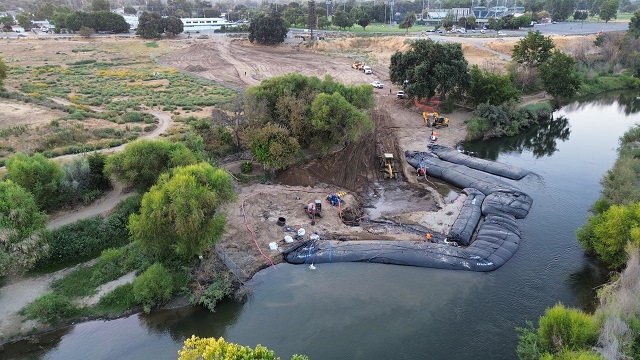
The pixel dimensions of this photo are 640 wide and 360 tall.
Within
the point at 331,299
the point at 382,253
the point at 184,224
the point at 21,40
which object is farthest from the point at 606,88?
the point at 21,40

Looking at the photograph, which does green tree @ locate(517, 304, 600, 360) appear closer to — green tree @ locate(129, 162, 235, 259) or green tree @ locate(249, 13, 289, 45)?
green tree @ locate(129, 162, 235, 259)

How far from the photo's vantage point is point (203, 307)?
2653 cm

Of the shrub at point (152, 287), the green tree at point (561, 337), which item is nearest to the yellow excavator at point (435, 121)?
the green tree at point (561, 337)

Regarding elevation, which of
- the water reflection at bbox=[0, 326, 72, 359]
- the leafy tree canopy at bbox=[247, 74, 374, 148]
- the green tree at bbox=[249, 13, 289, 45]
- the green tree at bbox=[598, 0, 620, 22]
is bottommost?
the water reflection at bbox=[0, 326, 72, 359]

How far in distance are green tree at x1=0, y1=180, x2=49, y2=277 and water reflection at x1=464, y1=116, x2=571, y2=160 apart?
43.1 meters

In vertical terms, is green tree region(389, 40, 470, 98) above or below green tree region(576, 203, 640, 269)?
above

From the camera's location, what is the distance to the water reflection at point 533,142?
51.1 metres

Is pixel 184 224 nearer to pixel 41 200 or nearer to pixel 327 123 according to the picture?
pixel 41 200

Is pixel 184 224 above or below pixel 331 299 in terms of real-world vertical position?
above

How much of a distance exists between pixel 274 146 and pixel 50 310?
2083 centimetres

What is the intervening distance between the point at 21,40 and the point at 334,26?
93.1 m

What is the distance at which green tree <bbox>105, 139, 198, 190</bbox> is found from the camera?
3331 centimetres

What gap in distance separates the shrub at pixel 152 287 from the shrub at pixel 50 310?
3793 mm

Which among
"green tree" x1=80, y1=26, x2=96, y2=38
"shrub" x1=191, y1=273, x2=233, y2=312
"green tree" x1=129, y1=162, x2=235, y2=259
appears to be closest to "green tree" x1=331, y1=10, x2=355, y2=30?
"green tree" x1=80, y1=26, x2=96, y2=38
